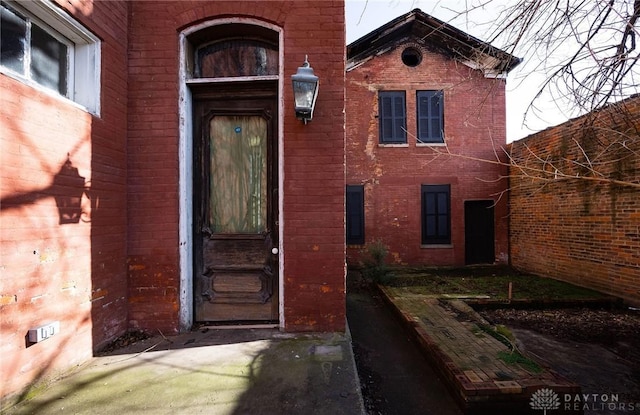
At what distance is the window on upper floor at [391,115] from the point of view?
10.1m

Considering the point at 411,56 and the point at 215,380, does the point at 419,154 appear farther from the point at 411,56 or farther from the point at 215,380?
the point at 215,380

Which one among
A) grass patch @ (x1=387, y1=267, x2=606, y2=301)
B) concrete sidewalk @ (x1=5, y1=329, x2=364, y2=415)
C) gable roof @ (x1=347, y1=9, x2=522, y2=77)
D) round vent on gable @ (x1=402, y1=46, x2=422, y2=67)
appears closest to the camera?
concrete sidewalk @ (x1=5, y1=329, x2=364, y2=415)

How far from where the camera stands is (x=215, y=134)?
3.64m

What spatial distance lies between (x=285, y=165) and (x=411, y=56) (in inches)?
364

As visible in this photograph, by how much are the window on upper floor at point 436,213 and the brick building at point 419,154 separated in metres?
0.03

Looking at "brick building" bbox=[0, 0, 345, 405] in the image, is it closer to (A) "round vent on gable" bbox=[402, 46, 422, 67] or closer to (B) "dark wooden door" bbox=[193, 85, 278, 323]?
(B) "dark wooden door" bbox=[193, 85, 278, 323]

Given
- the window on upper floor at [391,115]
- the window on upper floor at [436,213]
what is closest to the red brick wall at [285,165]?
the window on upper floor at [391,115]

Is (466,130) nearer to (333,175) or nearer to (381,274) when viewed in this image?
(381,274)

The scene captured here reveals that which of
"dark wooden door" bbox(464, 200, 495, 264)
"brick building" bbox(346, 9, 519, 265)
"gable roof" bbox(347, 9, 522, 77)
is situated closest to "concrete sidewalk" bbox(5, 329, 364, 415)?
"brick building" bbox(346, 9, 519, 265)

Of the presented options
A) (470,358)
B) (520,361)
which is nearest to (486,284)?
(520,361)

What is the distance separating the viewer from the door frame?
11.0 ft

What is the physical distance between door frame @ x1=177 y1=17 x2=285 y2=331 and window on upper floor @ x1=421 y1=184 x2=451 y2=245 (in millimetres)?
7626

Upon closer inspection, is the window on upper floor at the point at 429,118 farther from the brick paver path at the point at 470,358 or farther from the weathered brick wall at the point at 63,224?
the weathered brick wall at the point at 63,224

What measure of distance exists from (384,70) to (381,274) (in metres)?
6.84
